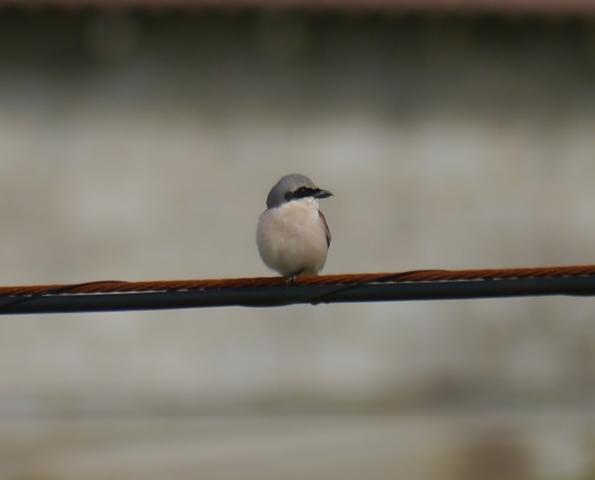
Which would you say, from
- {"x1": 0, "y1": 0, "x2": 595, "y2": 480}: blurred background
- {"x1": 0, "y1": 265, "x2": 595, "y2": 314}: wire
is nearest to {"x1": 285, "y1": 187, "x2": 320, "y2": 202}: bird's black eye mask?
{"x1": 0, "y1": 265, "x2": 595, "y2": 314}: wire

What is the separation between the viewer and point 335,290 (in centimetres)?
620

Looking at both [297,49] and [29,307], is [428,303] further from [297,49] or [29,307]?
[29,307]

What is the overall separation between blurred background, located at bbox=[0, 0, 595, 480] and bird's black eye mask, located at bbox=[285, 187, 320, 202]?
4147 mm

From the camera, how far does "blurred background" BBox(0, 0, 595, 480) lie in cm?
1247

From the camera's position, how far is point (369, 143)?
12.8 m

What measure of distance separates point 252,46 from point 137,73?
0.80 meters

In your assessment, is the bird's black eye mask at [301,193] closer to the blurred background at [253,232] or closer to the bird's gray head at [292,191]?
the bird's gray head at [292,191]

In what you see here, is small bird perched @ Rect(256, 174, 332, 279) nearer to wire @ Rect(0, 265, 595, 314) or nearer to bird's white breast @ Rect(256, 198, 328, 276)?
bird's white breast @ Rect(256, 198, 328, 276)

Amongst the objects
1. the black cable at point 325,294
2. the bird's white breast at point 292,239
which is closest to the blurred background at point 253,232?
the bird's white breast at point 292,239

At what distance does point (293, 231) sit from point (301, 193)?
279 mm

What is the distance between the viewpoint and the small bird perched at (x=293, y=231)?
7.99 meters

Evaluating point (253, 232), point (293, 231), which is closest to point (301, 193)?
point (293, 231)

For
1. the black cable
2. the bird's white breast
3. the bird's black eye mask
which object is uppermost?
the bird's black eye mask

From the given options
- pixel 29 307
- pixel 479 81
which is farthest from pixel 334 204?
pixel 29 307
